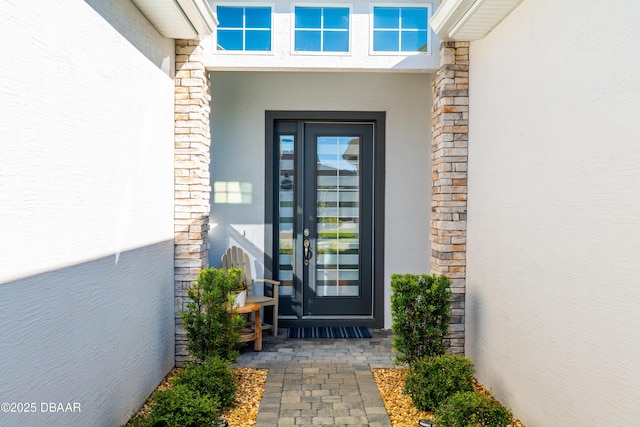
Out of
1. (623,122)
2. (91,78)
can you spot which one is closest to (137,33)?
(91,78)

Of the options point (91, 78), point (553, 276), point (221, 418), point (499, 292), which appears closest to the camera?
point (91, 78)

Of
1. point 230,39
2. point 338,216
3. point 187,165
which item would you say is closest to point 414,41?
point 230,39

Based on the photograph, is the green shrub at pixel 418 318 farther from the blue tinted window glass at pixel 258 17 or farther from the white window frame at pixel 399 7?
the blue tinted window glass at pixel 258 17

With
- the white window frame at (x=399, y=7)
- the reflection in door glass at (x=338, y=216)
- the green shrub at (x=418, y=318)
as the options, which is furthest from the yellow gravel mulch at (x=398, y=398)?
the white window frame at (x=399, y=7)

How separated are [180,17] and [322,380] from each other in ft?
9.70

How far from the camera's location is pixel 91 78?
2.62 m

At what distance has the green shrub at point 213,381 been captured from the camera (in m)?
3.38

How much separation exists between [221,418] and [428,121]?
3.75 m

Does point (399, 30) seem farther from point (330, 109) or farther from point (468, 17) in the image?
point (330, 109)

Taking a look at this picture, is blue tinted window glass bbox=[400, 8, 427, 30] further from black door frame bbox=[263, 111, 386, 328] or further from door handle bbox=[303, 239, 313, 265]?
door handle bbox=[303, 239, 313, 265]

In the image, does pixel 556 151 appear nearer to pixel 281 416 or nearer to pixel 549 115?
pixel 549 115

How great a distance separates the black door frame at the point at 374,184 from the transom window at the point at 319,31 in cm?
117

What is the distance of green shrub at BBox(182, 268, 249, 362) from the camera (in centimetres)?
395

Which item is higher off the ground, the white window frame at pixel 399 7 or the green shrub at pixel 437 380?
the white window frame at pixel 399 7
